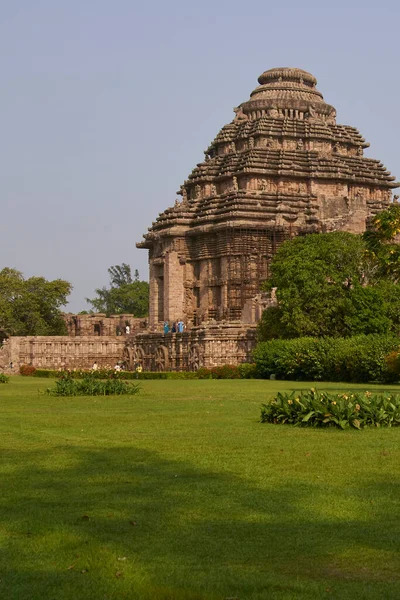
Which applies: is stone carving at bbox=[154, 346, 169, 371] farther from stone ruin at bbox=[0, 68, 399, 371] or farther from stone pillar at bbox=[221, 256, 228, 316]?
stone pillar at bbox=[221, 256, 228, 316]

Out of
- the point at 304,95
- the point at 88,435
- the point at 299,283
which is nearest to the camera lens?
the point at 88,435

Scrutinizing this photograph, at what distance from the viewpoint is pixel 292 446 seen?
1638cm

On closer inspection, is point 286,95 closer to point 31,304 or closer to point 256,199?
point 256,199

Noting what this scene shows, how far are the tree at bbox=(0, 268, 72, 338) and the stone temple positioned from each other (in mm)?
10186

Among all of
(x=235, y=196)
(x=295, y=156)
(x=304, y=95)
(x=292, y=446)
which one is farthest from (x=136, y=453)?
(x=304, y=95)

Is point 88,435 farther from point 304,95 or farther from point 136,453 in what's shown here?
point 304,95

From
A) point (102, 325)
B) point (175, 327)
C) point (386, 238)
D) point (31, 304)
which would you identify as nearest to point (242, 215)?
point (175, 327)

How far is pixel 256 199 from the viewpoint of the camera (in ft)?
217

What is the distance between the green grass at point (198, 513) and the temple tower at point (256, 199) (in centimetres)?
4179

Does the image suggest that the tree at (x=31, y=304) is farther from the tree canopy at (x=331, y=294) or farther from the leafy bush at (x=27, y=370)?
the tree canopy at (x=331, y=294)

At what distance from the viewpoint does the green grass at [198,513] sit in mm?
8422

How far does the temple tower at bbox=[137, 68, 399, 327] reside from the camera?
64.4m

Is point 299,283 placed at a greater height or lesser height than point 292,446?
greater

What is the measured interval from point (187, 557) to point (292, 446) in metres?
7.36
